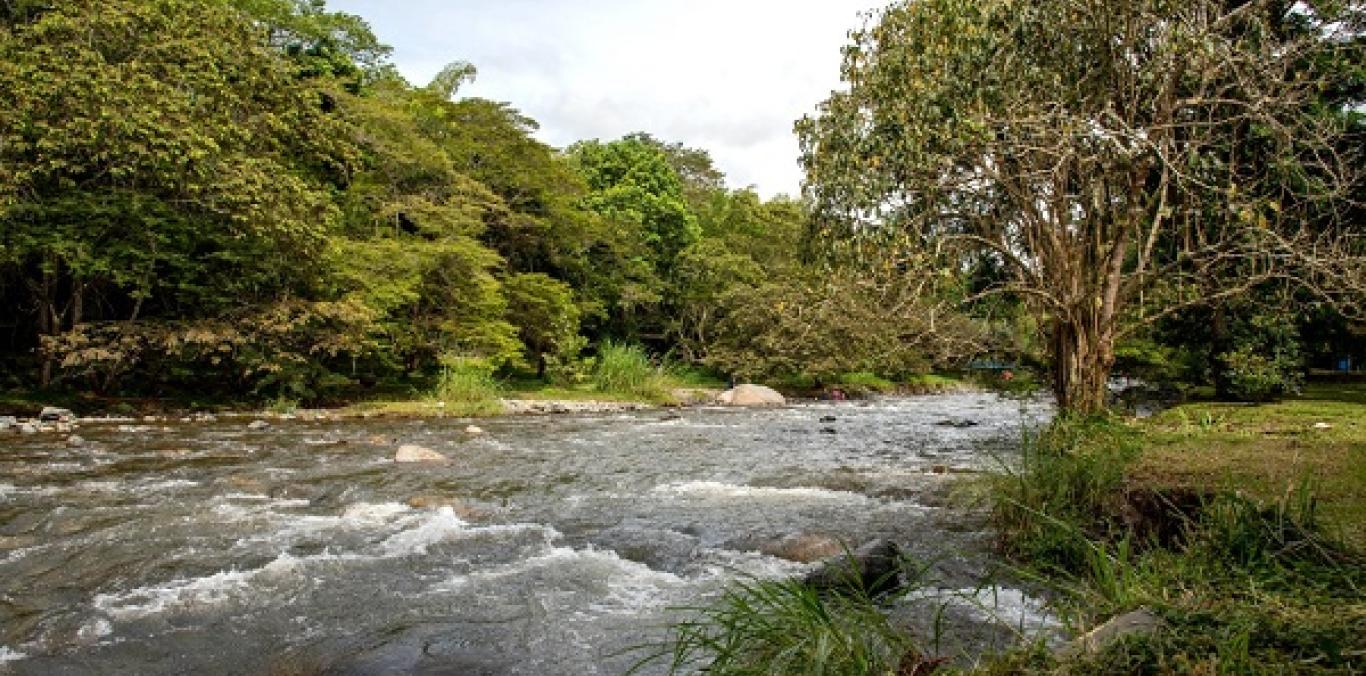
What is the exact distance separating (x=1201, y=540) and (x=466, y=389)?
17.1 m

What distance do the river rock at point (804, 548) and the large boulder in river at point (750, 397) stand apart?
18.9 meters

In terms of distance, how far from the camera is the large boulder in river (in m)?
25.5

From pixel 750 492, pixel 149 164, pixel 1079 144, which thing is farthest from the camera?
pixel 149 164

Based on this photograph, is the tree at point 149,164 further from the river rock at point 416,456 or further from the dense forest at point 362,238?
the river rock at point 416,456

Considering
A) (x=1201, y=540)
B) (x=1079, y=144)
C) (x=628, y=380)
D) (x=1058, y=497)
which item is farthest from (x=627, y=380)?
(x=1201, y=540)

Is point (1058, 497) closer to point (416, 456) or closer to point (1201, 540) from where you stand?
point (1201, 540)

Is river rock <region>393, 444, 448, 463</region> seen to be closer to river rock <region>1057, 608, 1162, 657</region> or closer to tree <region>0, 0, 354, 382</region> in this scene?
tree <region>0, 0, 354, 382</region>

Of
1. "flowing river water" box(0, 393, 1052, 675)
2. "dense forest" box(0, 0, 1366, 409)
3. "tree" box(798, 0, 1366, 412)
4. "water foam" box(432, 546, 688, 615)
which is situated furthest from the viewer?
Result: "dense forest" box(0, 0, 1366, 409)

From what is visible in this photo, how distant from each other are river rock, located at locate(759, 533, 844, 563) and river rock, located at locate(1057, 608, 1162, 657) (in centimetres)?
367

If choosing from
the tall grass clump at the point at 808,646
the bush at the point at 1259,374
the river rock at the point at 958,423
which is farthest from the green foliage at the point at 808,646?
the river rock at the point at 958,423

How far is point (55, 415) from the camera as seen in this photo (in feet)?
44.4

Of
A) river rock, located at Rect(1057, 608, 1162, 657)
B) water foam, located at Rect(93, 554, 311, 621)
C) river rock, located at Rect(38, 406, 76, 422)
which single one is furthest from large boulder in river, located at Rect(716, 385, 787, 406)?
river rock, located at Rect(1057, 608, 1162, 657)

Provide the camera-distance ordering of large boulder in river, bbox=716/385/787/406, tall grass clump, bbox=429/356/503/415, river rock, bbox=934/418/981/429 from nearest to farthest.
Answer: tall grass clump, bbox=429/356/503/415 → river rock, bbox=934/418/981/429 → large boulder in river, bbox=716/385/787/406

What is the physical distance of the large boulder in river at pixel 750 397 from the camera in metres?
25.5
